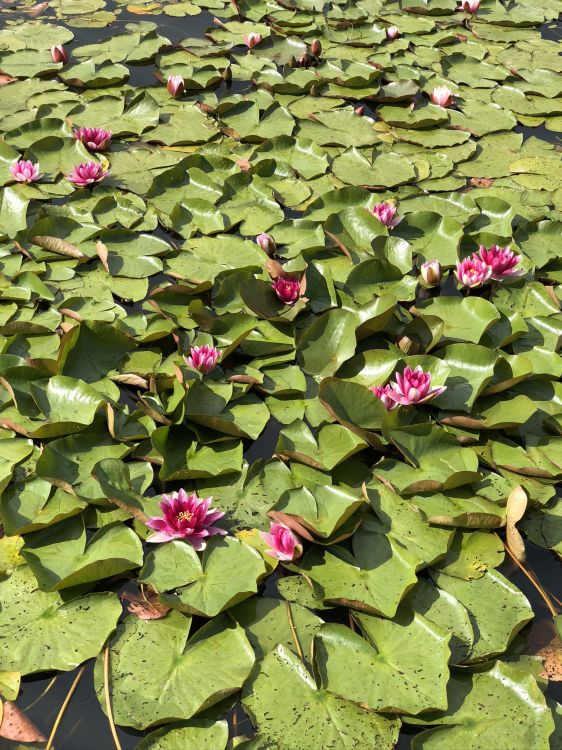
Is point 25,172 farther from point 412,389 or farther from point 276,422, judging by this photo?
point 412,389

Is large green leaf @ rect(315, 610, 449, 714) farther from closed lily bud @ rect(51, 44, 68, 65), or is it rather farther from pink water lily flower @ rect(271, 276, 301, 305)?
closed lily bud @ rect(51, 44, 68, 65)

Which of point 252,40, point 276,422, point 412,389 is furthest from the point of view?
point 252,40

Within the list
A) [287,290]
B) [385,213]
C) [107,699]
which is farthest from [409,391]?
[107,699]

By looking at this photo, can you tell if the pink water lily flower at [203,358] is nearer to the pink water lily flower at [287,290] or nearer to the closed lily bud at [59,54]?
the pink water lily flower at [287,290]

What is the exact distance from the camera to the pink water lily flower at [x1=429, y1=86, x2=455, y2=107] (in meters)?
5.12

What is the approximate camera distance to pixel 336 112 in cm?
508

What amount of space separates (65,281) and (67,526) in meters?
1.52

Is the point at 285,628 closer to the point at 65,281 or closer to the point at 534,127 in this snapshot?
the point at 65,281

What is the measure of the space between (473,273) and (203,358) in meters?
1.47

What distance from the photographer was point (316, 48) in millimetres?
5648

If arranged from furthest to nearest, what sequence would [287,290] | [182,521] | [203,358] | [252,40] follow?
[252,40] < [287,290] < [203,358] < [182,521]

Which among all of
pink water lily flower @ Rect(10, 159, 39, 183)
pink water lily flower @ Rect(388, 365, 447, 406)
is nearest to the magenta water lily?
pink water lily flower @ Rect(388, 365, 447, 406)

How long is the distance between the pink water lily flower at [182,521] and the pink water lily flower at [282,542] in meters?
0.18

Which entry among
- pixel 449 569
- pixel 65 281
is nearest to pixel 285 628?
pixel 449 569
